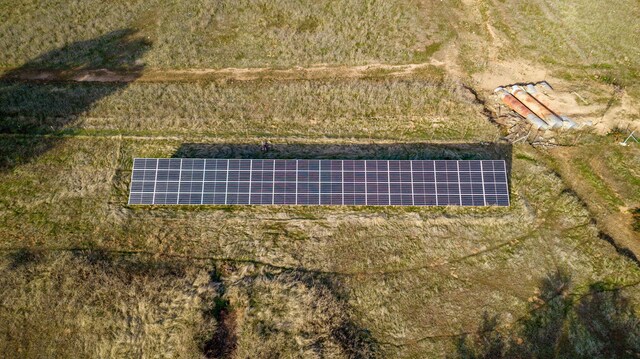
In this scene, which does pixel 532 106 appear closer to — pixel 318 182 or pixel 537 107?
pixel 537 107

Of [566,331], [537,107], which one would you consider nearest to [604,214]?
[566,331]

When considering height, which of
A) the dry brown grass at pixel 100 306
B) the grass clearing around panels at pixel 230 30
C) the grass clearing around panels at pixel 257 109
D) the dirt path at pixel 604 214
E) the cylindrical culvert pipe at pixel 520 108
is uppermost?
the grass clearing around panels at pixel 230 30

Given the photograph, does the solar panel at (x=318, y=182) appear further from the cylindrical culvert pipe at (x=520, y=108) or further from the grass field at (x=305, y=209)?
the cylindrical culvert pipe at (x=520, y=108)

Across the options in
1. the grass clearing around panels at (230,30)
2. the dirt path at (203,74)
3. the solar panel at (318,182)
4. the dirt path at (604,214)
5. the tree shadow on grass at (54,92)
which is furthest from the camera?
the grass clearing around panels at (230,30)

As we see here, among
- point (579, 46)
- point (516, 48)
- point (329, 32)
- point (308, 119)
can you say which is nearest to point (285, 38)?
point (329, 32)

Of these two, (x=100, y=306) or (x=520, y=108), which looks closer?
(x=100, y=306)

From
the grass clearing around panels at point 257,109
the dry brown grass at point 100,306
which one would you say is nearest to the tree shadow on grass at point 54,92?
the grass clearing around panels at point 257,109

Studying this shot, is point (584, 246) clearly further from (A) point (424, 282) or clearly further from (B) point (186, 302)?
(B) point (186, 302)

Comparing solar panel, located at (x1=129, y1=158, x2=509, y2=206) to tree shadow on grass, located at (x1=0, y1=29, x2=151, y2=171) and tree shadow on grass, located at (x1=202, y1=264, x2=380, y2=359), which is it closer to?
tree shadow on grass, located at (x1=202, y1=264, x2=380, y2=359)
